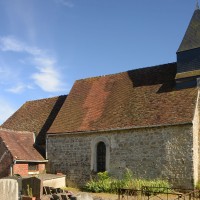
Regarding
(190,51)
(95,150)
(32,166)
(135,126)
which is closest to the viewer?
(135,126)

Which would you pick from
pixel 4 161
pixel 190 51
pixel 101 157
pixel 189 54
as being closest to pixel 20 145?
pixel 4 161

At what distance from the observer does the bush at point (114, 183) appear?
55.1 ft

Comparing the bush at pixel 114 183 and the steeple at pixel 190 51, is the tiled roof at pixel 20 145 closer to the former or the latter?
the bush at pixel 114 183

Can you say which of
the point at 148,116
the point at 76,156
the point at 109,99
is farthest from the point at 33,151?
the point at 148,116

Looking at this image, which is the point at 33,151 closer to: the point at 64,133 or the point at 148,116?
the point at 64,133

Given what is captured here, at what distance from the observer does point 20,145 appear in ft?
72.7

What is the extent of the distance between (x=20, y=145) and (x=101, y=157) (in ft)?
19.5

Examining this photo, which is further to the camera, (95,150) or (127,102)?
(127,102)

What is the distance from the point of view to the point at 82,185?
20.6m

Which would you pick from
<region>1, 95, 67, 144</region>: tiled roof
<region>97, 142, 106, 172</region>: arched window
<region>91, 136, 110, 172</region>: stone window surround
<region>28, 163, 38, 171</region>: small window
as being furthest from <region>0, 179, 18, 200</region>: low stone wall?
<region>1, 95, 67, 144</region>: tiled roof

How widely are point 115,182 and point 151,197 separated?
3493 millimetres

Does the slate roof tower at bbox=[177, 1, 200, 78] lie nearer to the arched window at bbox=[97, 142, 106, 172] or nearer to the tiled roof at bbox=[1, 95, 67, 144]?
the arched window at bbox=[97, 142, 106, 172]

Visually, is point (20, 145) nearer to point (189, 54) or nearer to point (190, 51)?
point (189, 54)

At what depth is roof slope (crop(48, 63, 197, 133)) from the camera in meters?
18.7
